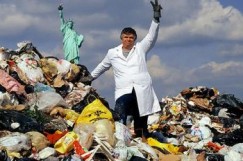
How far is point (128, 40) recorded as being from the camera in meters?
6.92

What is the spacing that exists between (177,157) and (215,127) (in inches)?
147

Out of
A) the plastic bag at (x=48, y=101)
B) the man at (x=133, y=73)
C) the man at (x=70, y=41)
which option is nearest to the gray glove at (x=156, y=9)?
the man at (x=133, y=73)

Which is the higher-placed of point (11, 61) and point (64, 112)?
point (11, 61)

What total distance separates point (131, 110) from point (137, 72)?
51cm

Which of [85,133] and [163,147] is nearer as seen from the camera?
[85,133]

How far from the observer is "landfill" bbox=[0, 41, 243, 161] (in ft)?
19.7

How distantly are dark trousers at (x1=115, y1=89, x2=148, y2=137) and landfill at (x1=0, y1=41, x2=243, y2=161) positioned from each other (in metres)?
0.15

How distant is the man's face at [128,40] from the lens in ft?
22.6

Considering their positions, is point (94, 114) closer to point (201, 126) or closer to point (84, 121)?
point (84, 121)

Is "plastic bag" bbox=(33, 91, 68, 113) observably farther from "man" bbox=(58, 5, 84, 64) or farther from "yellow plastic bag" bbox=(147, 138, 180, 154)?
"man" bbox=(58, 5, 84, 64)

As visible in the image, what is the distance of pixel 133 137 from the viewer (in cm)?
727

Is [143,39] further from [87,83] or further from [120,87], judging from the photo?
[87,83]

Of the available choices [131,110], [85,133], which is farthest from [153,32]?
[85,133]

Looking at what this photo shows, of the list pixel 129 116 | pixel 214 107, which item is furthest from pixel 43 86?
pixel 214 107
